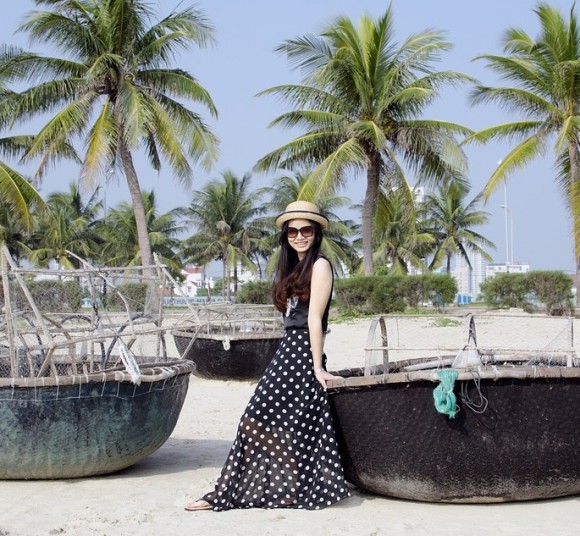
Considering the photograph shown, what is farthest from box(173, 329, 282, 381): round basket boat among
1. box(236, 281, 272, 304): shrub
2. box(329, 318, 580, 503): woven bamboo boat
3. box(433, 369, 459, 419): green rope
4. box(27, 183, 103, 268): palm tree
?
box(27, 183, 103, 268): palm tree

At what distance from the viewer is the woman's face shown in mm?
4590

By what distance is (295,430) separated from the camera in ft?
14.5

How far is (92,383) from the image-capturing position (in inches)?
199

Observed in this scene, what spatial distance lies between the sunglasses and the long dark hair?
3cm

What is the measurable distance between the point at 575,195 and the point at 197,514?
1659 centimetres

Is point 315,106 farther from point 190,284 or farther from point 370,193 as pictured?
point 190,284

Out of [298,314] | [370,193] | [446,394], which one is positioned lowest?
[446,394]

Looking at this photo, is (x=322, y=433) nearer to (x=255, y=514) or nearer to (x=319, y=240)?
(x=255, y=514)

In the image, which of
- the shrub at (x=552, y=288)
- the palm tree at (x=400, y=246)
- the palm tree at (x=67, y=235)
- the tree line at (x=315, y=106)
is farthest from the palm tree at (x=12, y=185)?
the palm tree at (x=400, y=246)

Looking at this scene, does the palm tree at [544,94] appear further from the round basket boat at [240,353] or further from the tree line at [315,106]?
the round basket boat at [240,353]

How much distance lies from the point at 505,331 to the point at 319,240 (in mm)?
12384

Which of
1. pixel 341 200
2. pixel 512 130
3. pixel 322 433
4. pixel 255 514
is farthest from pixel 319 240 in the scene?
pixel 341 200

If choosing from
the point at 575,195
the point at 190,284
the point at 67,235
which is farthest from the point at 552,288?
the point at 67,235

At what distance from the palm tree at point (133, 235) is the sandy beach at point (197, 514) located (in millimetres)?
37233
